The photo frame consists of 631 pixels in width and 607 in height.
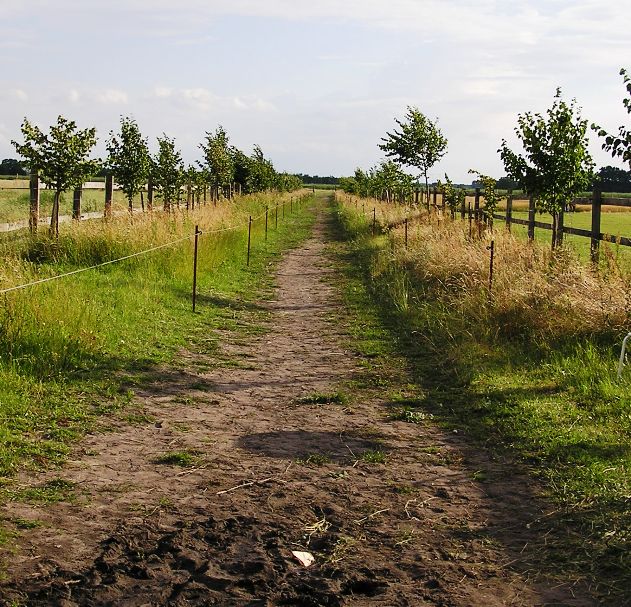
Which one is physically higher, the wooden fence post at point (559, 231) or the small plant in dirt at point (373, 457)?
the wooden fence post at point (559, 231)

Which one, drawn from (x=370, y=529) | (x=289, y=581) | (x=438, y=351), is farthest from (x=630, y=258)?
(x=289, y=581)

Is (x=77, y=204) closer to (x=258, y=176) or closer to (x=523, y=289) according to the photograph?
(x=523, y=289)

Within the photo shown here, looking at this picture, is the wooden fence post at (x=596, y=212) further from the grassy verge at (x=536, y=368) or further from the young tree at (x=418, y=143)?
the young tree at (x=418, y=143)

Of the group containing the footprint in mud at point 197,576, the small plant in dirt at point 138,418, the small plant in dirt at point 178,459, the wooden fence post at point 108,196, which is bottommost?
the footprint in mud at point 197,576

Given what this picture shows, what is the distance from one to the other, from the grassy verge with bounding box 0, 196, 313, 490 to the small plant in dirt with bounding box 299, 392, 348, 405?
1.76 meters

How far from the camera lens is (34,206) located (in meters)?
16.7

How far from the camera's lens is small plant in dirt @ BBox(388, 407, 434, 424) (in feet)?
25.0

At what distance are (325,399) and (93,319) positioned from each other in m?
3.38

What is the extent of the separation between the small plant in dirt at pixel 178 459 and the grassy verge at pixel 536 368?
2.34 meters

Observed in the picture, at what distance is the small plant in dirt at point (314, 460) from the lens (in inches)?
249

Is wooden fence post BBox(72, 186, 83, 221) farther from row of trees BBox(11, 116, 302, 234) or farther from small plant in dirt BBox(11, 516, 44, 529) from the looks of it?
small plant in dirt BBox(11, 516, 44, 529)

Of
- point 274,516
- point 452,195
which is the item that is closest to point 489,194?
point 452,195

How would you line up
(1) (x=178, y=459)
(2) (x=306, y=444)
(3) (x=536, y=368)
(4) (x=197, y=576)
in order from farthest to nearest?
(3) (x=536, y=368)
(2) (x=306, y=444)
(1) (x=178, y=459)
(4) (x=197, y=576)

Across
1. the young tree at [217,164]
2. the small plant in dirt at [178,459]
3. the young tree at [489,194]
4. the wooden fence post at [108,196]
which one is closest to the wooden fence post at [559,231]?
the young tree at [489,194]
